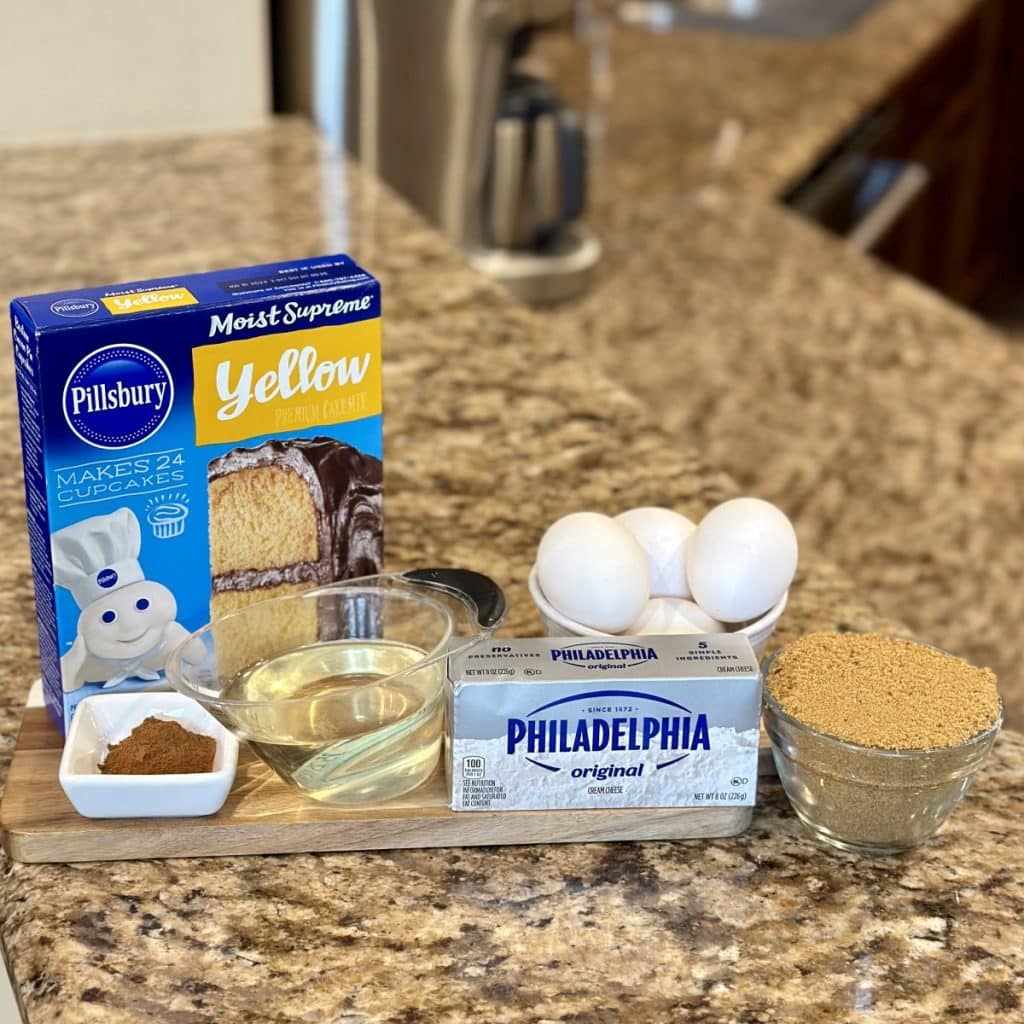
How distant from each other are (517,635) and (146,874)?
0.30m

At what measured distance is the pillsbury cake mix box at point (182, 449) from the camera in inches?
29.8

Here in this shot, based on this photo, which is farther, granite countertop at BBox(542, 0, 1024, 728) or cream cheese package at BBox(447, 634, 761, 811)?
granite countertop at BBox(542, 0, 1024, 728)

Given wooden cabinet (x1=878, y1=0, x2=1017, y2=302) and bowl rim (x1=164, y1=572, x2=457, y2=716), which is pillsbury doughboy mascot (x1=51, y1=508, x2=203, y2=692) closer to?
bowl rim (x1=164, y1=572, x2=457, y2=716)

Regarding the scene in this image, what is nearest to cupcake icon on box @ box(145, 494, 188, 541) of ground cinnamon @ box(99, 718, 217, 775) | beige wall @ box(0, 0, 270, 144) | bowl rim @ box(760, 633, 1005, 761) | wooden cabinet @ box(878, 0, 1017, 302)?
ground cinnamon @ box(99, 718, 217, 775)

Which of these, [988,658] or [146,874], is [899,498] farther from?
[146,874]

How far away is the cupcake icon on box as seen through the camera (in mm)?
799

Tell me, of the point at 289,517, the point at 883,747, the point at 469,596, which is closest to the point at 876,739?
the point at 883,747

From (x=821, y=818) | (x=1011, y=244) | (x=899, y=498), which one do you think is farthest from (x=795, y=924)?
(x=1011, y=244)

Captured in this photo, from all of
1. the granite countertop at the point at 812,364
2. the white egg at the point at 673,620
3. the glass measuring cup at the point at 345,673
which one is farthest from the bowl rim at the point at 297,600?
the granite countertop at the point at 812,364

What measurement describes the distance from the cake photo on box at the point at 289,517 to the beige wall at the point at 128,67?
1.15 m

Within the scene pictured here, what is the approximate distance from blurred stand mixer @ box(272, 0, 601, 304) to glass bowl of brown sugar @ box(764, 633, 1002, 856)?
1.28 metres

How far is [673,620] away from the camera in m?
0.88

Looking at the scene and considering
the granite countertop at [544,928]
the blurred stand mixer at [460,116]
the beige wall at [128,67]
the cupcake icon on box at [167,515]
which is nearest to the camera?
the granite countertop at [544,928]

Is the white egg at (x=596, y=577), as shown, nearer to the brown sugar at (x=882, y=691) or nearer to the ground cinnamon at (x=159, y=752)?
the brown sugar at (x=882, y=691)
